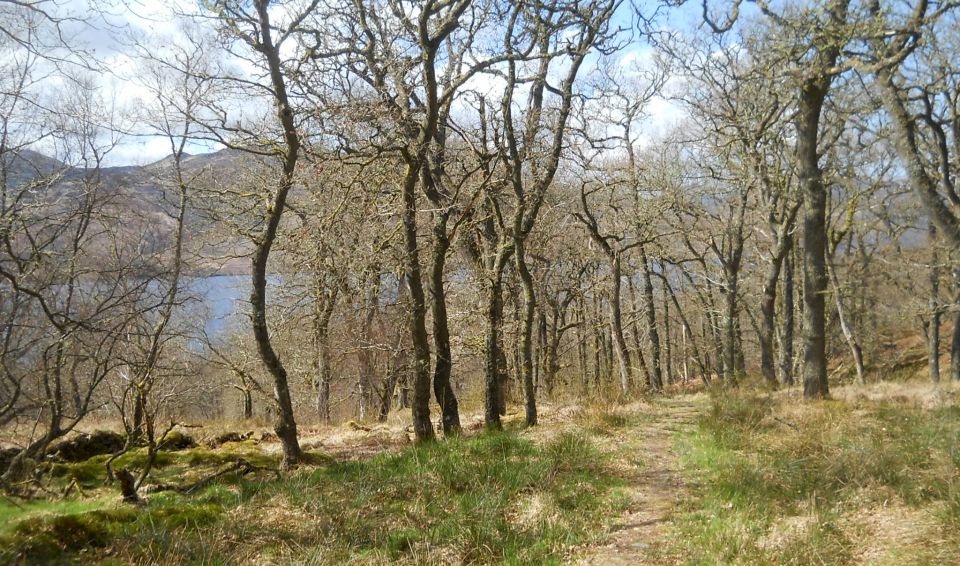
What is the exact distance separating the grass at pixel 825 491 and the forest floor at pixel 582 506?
0.02 meters

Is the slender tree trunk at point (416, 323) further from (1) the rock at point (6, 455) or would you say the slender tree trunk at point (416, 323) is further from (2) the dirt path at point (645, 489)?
(1) the rock at point (6, 455)

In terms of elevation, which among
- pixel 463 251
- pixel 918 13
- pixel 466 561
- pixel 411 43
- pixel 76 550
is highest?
pixel 411 43

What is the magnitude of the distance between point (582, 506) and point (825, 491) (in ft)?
Result: 6.26

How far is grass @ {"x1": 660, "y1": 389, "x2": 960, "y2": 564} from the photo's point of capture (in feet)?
11.5

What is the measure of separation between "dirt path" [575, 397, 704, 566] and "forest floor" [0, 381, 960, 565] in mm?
21

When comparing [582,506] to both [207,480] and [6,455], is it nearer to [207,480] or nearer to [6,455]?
[207,480]

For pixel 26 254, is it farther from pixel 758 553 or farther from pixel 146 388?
pixel 758 553

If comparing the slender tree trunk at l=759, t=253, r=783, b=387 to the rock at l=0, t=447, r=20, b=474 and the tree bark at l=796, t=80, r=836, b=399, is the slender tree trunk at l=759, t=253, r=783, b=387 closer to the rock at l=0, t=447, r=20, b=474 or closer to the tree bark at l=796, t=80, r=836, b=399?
the tree bark at l=796, t=80, r=836, b=399

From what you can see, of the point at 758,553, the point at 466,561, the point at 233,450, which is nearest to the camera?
the point at 758,553

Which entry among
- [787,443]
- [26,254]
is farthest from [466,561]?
[26,254]

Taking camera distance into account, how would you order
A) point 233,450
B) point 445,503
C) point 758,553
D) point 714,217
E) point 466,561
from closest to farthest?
point 758,553 < point 466,561 < point 445,503 < point 233,450 < point 714,217

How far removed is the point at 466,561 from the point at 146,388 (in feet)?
17.2

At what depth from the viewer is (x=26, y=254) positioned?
11.7 metres

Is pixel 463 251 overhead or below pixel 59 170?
below
